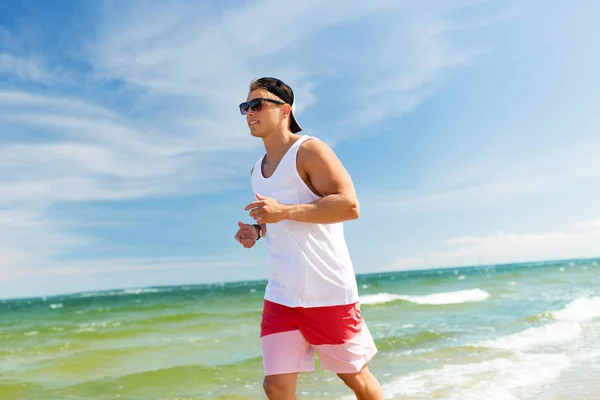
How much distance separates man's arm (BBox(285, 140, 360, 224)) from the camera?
2.82 meters

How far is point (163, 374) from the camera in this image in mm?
8758

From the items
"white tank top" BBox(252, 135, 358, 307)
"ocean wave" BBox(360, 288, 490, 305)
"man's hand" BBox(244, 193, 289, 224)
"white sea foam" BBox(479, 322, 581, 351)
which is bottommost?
"ocean wave" BBox(360, 288, 490, 305)

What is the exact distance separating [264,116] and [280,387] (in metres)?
1.41

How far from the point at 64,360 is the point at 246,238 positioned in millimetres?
9268

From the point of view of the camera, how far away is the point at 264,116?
3139 mm

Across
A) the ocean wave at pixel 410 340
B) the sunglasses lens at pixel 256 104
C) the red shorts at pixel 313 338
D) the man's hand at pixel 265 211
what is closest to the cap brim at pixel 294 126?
the sunglasses lens at pixel 256 104

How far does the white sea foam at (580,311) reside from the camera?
12.8m

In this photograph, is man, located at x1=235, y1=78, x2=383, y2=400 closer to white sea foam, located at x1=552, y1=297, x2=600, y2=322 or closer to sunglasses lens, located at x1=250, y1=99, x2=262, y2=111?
sunglasses lens, located at x1=250, y1=99, x2=262, y2=111

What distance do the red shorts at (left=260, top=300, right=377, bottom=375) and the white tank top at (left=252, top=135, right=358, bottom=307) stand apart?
61mm

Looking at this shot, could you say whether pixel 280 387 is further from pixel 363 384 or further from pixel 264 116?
pixel 264 116

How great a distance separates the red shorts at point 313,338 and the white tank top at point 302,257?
61mm

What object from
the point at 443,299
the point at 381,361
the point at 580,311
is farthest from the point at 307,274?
the point at 443,299

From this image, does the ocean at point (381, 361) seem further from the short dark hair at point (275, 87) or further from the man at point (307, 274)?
the short dark hair at point (275, 87)

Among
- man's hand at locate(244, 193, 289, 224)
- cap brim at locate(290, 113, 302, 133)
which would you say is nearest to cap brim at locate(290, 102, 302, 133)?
cap brim at locate(290, 113, 302, 133)
